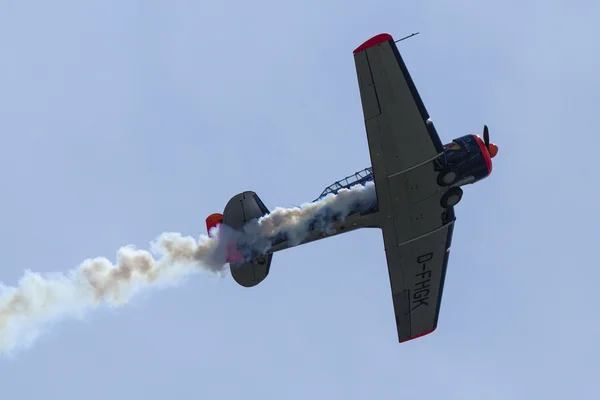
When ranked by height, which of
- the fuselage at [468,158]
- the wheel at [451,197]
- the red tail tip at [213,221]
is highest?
the red tail tip at [213,221]

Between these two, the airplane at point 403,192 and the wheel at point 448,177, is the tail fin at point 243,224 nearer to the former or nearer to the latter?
the airplane at point 403,192

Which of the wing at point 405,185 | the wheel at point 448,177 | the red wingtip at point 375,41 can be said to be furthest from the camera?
the wheel at point 448,177

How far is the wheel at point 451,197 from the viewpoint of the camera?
29.8m

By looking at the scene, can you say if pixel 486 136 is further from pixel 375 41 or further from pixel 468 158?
pixel 375 41

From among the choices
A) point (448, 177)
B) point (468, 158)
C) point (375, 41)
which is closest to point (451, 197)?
point (448, 177)

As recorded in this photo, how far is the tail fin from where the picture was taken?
30.6 metres

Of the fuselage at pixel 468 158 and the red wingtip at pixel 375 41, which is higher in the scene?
the red wingtip at pixel 375 41

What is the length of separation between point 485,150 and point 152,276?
1075cm

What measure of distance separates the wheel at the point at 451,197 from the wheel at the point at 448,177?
15.0 inches

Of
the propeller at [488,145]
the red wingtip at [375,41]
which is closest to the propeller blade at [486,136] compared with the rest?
the propeller at [488,145]

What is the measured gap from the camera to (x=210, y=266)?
31.0 m

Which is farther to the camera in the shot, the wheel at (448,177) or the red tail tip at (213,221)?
the red tail tip at (213,221)

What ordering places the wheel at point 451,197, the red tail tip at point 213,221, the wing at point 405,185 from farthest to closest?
the red tail tip at point 213,221 → the wheel at point 451,197 → the wing at point 405,185

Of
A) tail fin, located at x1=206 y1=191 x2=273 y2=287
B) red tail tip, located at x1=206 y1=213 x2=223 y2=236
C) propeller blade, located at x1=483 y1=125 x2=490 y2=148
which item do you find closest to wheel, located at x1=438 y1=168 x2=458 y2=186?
propeller blade, located at x1=483 y1=125 x2=490 y2=148
